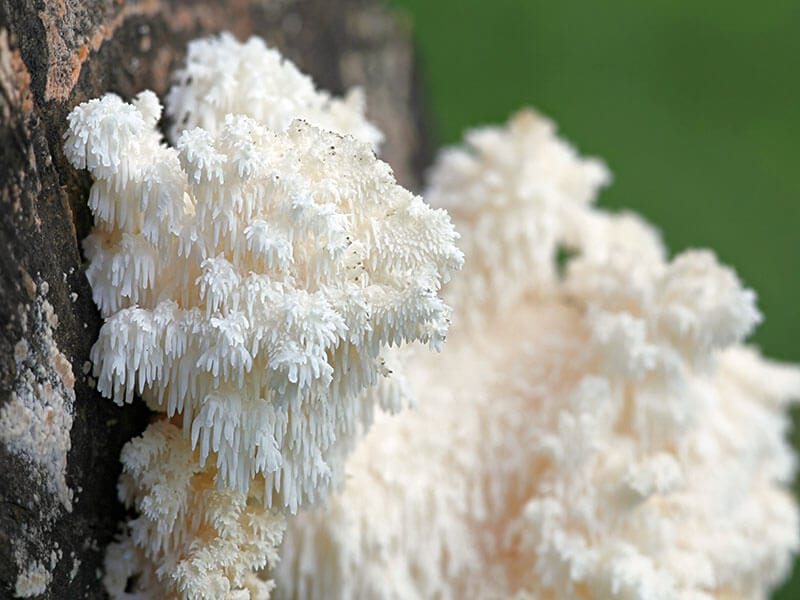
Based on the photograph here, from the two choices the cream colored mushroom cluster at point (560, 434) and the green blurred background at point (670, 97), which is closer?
the cream colored mushroom cluster at point (560, 434)

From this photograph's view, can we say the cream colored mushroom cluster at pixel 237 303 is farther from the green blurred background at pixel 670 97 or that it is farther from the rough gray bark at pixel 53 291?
the green blurred background at pixel 670 97

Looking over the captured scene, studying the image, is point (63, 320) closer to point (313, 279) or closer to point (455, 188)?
point (313, 279)

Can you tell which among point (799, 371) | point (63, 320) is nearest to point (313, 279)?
point (63, 320)

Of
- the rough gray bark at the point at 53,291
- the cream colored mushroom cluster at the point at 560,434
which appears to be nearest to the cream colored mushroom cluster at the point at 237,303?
the rough gray bark at the point at 53,291

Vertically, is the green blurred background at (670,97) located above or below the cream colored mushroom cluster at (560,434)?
above

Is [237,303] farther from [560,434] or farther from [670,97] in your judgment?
[670,97]
